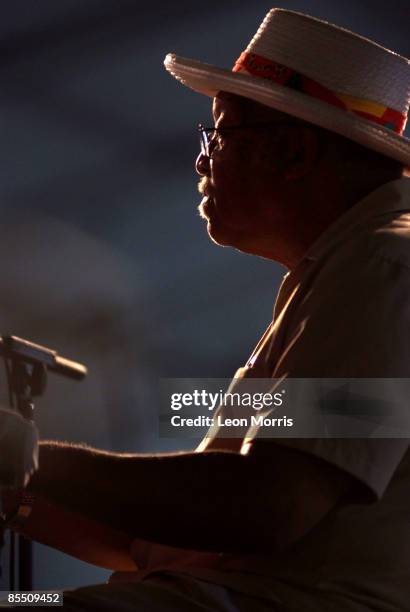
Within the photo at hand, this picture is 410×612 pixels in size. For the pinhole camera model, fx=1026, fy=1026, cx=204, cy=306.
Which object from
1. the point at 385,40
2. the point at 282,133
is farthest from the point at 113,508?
the point at 385,40

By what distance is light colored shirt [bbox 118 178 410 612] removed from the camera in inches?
49.4

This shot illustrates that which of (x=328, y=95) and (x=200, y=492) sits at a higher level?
(x=328, y=95)

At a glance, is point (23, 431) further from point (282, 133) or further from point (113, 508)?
point (282, 133)

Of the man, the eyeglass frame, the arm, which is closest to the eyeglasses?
the eyeglass frame

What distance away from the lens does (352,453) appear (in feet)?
4.00

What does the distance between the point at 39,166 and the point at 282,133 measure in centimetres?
168

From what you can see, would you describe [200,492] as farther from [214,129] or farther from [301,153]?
[214,129]

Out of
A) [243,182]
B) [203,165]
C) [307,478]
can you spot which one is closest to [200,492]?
[307,478]

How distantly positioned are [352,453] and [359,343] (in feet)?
0.45

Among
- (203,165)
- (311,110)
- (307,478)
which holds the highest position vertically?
(311,110)

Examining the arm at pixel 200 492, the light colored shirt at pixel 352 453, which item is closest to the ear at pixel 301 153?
the light colored shirt at pixel 352 453

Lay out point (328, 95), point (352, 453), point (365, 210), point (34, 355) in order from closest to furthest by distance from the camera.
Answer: point (352, 453)
point (365, 210)
point (34, 355)
point (328, 95)

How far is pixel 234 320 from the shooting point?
11.7ft

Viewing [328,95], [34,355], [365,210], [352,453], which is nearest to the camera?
[352,453]
